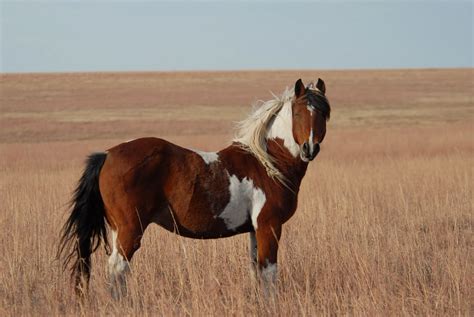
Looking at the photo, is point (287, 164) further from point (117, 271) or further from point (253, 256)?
point (117, 271)

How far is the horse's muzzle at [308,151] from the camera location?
5309 millimetres

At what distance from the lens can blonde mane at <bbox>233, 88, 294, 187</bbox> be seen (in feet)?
18.3

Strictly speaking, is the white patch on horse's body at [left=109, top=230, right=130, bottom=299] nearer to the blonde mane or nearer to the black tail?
the black tail

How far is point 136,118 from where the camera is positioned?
35125 mm

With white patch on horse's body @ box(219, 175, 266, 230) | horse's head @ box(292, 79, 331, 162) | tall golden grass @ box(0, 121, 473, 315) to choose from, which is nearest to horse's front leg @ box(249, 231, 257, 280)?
tall golden grass @ box(0, 121, 473, 315)

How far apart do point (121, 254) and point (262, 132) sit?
1613 millimetres

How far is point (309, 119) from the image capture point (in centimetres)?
537

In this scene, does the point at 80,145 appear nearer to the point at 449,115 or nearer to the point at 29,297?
the point at 29,297

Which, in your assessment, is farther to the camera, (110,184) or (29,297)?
(29,297)

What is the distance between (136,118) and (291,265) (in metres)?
29.3

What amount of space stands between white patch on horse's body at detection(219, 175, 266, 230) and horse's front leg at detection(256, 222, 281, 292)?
0.10m

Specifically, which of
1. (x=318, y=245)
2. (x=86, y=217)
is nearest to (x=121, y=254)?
(x=86, y=217)

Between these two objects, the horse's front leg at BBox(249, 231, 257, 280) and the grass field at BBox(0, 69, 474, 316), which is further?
the horse's front leg at BBox(249, 231, 257, 280)

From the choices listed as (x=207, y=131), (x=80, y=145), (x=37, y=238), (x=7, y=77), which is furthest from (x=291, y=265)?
(x=7, y=77)
